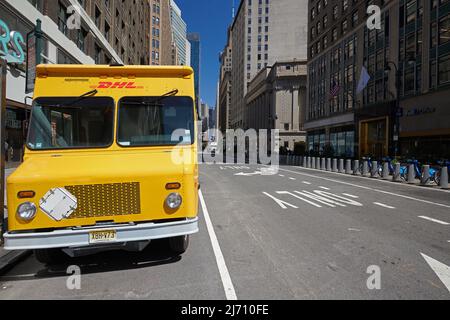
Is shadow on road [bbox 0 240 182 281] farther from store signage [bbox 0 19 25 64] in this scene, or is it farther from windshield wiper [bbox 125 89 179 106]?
store signage [bbox 0 19 25 64]

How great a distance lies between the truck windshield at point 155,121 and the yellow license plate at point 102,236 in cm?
165

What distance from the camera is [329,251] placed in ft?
18.6

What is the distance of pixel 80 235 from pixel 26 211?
0.76 metres

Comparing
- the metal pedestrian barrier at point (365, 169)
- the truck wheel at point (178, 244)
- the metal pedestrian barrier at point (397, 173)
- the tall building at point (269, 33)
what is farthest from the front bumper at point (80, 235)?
the tall building at point (269, 33)

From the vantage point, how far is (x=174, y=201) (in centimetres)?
465

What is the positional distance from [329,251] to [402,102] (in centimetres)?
3222

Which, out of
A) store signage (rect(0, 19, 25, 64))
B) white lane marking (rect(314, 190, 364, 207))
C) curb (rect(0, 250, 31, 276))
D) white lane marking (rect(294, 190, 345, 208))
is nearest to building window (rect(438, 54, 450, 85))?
white lane marking (rect(314, 190, 364, 207))

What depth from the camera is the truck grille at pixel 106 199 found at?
4.43 m

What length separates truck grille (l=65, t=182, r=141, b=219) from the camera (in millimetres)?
4430

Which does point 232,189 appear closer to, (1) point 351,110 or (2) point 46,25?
(2) point 46,25

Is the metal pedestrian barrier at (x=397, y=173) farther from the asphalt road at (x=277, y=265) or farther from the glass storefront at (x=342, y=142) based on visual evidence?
the glass storefront at (x=342, y=142)
